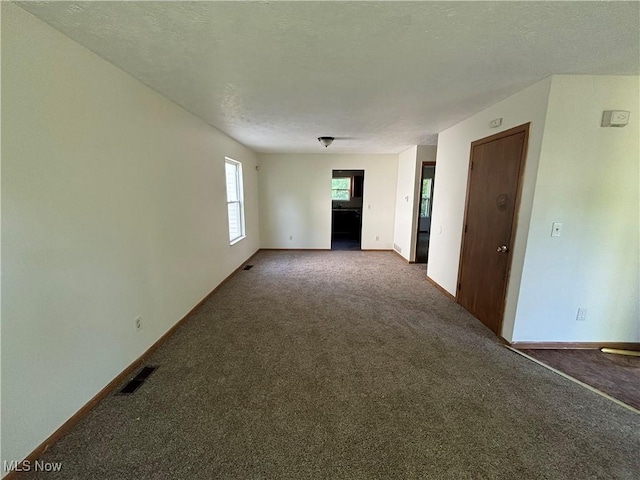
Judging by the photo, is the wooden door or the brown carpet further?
the wooden door

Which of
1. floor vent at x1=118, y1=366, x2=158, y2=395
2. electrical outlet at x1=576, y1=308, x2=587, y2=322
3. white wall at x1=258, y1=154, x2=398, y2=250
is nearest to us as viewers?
floor vent at x1=118, y1=366, x2=158, y2=395

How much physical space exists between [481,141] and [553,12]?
1.72 meters

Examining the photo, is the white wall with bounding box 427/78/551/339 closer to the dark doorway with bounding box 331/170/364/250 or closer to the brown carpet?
the brown carpet

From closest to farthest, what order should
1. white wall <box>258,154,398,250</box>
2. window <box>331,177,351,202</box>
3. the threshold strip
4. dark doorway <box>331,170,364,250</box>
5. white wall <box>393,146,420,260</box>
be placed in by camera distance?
the threshold strip → white wall <box>393,146,420,260</box> → white wall <box>258,154,398,250</box> → dark doorway <box>331,170,364,250</box> → window <box>331,177,351,202</box>

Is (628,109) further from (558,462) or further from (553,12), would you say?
(558,462)

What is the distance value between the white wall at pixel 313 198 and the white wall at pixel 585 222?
400 centimetres

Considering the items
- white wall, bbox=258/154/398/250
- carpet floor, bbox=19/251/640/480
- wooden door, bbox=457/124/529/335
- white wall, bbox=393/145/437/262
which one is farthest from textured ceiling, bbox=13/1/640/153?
white wall, bbox=258/154/398/250

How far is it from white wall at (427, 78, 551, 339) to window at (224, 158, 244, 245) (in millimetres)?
3414

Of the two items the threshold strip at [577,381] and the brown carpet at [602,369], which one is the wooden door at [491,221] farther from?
the brown carpet at [602,369]

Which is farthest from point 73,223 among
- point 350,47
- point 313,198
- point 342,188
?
point 342,188

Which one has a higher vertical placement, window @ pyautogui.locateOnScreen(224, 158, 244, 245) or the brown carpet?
window @ pyautogui.locateOnScreen(224, 158, 244, 245)

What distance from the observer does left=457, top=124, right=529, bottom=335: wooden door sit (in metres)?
2.40

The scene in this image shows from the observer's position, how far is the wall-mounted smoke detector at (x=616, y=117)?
2.00m

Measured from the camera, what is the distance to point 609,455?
140 centimetres
